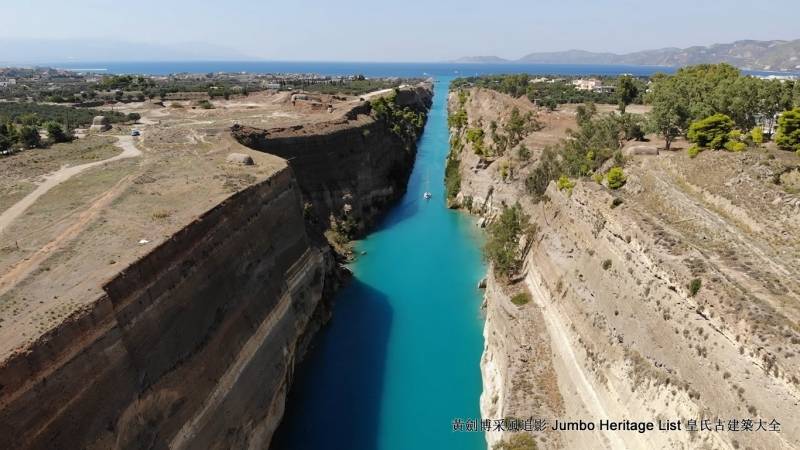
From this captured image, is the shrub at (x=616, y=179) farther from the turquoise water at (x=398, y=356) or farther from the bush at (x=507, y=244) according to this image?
the turquoise water at (x=398, y=356)

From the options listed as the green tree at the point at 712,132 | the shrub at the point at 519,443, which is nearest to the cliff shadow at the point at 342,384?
the shrub at the point at 519,443

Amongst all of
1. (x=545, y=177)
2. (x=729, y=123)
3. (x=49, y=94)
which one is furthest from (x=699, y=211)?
(x=49, y=94)

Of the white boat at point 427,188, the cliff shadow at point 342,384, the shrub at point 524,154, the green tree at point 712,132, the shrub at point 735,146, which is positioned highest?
the green tree at point 712,132

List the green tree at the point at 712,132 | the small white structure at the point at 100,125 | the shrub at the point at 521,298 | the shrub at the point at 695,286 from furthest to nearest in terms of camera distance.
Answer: the small white structure at the point at 100,125
the shrub at the point at 521,298
the green tree at the point at 712,132
the shrub at the point at 695,286

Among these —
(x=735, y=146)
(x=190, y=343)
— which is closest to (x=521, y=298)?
(x=735, y=146)

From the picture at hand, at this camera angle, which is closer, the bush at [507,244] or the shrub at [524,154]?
the bush at [507,244]

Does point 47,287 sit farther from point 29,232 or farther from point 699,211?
point 699,211
